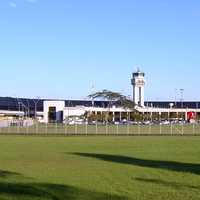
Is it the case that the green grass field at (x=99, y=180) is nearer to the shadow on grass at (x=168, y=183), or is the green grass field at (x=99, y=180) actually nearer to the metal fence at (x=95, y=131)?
the shadow on grass at (x=168, y=183)

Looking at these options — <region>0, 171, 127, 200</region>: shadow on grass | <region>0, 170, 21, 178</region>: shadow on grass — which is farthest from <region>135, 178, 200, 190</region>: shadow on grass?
<region>0, 170, 21, 178</region>: shadow on grass

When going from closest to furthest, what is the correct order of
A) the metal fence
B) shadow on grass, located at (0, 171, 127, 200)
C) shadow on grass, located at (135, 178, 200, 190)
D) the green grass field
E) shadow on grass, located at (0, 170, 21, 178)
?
shadow on grass, located at (0, 171, 127, 200) < the green grass field < shadow on grass, located at (135, 178, 200, 190) < shadow on grass, located at (0, 170, 21, 178) < the metal fence

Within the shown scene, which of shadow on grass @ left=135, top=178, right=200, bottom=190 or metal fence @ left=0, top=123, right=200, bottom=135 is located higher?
metal fence @ left=0, top=123, right=200, bottom=135

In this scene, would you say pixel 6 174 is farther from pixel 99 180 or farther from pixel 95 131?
pixel 95 131

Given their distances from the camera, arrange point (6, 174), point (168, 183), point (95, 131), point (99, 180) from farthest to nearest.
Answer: point (95, 131), point (6, 174), point (99, 180), point (168, 183)

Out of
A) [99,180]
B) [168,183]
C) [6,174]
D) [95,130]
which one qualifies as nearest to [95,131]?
[95,130]

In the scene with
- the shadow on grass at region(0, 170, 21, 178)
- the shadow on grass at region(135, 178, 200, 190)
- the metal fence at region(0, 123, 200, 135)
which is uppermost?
the metal fence at region(0, 123, 200, 135)

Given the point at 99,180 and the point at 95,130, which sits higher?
the point at 95,130

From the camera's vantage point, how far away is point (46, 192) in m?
14.2

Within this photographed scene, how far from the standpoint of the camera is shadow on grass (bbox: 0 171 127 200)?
522 inches

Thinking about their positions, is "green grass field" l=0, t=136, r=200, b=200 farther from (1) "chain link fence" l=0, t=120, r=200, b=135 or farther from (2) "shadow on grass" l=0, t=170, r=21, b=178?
(1) "chain link fence" l=0, t=120, r=200, b=135

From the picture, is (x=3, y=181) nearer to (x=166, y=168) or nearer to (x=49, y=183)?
(x=49, y=183)

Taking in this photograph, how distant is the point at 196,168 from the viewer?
21.8 meters

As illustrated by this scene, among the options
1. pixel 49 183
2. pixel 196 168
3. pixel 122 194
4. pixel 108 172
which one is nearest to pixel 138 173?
pixel 108 172
